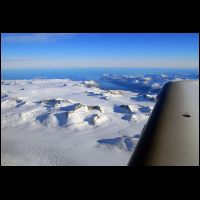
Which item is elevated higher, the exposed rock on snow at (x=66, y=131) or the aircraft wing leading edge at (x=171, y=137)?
the aircraft wing leading edge at (x=171, y=137)

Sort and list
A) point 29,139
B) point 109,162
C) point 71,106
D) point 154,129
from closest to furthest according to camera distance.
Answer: point 154,129, point 109,162, point 29,139, point 71,106

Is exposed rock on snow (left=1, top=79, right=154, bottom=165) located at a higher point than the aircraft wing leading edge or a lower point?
lower

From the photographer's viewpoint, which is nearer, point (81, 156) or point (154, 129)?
point (154, 129)

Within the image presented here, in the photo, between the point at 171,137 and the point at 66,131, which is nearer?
the point at 171,137

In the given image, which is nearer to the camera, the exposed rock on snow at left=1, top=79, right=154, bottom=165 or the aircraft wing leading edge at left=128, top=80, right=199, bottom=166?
the aircraft wing leading edge at left=128, top=80, right=199, bottom=166

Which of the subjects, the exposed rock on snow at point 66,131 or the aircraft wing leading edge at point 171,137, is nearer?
the aircraft wing leading edge at point 171,137

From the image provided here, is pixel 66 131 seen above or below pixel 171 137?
below

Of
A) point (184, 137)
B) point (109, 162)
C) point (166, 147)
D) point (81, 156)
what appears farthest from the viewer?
point (81, 156)
